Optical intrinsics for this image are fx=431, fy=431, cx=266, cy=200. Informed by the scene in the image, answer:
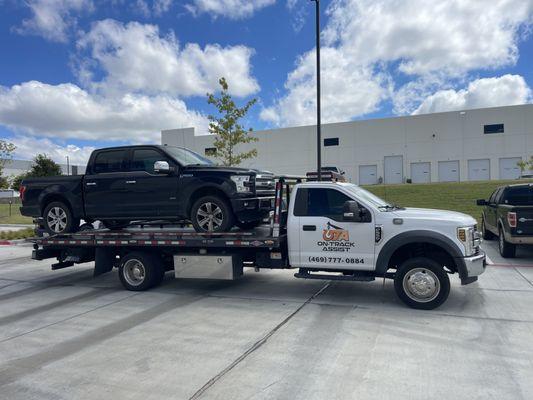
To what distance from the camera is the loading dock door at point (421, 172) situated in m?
45.0

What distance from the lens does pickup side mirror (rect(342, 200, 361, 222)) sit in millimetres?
6129

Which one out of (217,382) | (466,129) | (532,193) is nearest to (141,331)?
(217,382)

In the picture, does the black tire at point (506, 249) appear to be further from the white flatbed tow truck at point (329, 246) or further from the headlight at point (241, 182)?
the headlight at point (241, 182)

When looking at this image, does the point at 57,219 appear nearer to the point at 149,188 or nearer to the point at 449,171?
the point at 149,188

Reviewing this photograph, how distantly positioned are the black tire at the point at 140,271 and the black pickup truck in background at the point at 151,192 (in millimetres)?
726

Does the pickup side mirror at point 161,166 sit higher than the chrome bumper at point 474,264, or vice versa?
the pickup side mirror at point 161,166

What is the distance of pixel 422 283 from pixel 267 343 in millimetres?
2564

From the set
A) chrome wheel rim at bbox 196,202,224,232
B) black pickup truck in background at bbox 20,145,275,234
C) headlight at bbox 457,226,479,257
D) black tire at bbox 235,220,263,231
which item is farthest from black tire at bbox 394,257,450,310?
chrome wheel rim at bbox 196,202,224,232

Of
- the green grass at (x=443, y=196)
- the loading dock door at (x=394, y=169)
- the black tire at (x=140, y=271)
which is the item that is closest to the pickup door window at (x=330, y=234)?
the black tire at (x=140, y=271)

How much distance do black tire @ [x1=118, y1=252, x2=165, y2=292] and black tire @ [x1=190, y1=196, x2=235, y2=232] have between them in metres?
1.12

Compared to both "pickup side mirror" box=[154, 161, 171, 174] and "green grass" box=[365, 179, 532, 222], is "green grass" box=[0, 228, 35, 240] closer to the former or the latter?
"pickup side mirror" box=[154, 161, 171, 174]

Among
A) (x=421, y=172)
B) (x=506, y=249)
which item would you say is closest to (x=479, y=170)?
(x=421, y=172)

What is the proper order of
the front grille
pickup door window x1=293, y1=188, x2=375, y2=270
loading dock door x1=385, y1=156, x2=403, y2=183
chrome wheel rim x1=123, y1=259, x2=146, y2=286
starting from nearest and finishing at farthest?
pickup door window x1=293, y1=188, x2=375, y2=270
the front grille
chrome wheel rim x1=123, y1=259, x2=146, y2=286
loading dock door x1=385, y1=156, x2=403, y2=183

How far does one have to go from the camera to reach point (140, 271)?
25.9 ft
